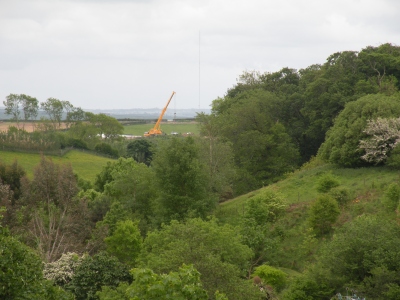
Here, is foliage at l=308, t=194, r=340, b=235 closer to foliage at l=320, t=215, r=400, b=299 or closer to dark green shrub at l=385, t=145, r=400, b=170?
dark green shrub at l=385, t=145, r=400, b=170

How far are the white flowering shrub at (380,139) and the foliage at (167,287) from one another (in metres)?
24.5

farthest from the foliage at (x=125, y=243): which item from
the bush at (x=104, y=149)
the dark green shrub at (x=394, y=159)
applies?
the bush at (x=104, y=149)

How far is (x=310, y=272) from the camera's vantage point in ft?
67.6

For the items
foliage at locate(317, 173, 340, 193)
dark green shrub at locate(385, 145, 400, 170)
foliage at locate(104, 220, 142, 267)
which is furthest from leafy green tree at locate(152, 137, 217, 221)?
dark green shrub at locate(385, 145, 400, 170)

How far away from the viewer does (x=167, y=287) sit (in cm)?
1317

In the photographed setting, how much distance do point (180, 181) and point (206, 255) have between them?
1462cm

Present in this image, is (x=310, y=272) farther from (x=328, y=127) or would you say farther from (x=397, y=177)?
(x=328, y=127)

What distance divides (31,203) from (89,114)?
212ft

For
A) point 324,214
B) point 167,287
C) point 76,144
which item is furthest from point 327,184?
point 76,144

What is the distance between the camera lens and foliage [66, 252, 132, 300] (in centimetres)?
2008

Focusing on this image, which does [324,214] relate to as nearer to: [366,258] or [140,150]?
[366,258]

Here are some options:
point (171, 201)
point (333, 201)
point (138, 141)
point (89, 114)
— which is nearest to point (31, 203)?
point (171, 201)

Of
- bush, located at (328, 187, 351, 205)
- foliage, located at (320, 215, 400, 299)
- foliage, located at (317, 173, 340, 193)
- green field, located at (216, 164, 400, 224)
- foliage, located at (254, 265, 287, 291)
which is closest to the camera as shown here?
Result: foliage, located at (320, 215, 400, 299)

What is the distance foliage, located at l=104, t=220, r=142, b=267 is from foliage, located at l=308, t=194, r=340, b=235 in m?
9.05
